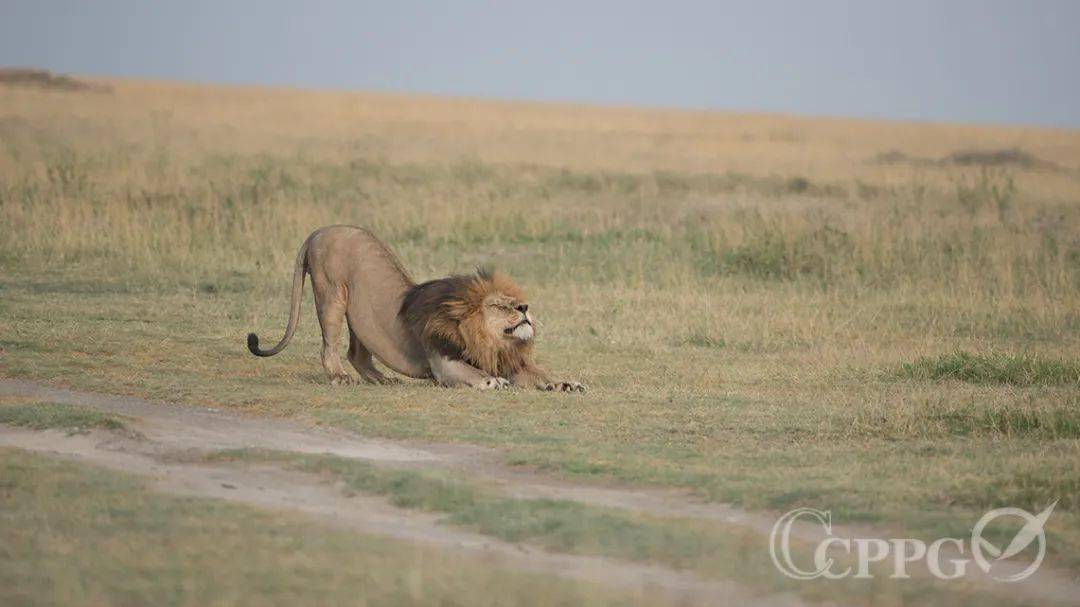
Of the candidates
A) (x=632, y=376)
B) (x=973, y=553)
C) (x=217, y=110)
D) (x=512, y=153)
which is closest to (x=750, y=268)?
(x=632, y=376)

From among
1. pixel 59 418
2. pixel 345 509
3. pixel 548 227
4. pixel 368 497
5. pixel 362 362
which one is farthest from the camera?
pixel 548 227

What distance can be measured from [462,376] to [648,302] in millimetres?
4917

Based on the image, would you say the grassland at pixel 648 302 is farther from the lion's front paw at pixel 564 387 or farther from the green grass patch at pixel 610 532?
the green grass patch at pixel 610 532

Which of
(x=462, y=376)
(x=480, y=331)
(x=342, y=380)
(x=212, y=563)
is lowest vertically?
(x=342, y=380)

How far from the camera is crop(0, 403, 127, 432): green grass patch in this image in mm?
8320

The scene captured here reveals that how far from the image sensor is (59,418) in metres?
8.44

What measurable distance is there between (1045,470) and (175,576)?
3764mm

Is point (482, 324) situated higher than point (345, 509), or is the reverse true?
point (482, 324)

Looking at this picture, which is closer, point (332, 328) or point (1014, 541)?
point (1014, 541)

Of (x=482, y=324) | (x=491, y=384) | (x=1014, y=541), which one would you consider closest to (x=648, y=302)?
(x=482, y=324)

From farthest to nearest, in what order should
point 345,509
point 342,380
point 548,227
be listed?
point 548,227 < point 342,380 < point 345,509

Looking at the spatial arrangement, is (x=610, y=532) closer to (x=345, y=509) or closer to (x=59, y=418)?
(x=345, y=509)

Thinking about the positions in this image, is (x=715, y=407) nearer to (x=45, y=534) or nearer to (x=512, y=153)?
(x=45, y=534)

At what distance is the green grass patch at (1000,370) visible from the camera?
35.4 ft
